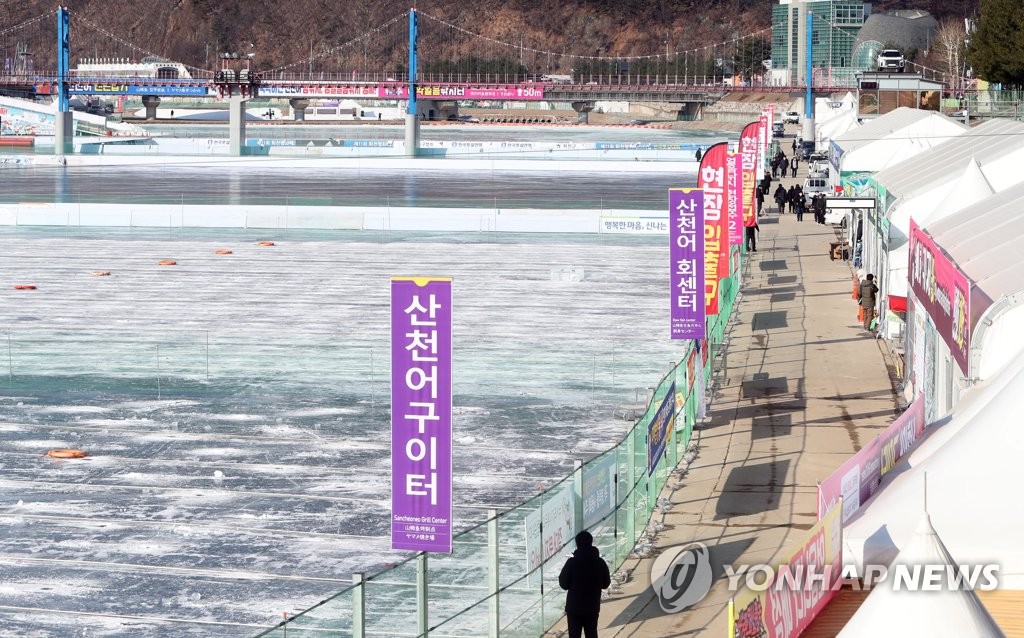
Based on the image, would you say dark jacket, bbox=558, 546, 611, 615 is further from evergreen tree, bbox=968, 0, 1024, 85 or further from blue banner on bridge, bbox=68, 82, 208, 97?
blue banner on bridge, bbox=68, 82, 208, 97

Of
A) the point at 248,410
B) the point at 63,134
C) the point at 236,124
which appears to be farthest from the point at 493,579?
the point at 63,134

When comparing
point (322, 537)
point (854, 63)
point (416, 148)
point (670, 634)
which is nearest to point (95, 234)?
point (322, 537)

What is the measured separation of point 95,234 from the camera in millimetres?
48594

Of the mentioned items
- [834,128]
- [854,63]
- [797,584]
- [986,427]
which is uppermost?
[854,63]

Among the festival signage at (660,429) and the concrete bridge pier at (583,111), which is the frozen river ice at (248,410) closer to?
the festival signage at (660,429)

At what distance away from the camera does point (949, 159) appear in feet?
98.1

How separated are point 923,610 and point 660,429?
31.7 feet

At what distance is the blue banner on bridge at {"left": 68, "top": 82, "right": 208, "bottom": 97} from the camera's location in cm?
11925

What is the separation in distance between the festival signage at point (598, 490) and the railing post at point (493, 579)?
1706 mm

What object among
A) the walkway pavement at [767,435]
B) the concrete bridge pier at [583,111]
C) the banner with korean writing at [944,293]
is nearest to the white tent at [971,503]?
the walkway pavement at [767,435]

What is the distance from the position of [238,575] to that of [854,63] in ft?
546

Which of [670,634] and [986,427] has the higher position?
[986,427]

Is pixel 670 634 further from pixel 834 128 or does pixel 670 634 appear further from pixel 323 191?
pixel 323 191

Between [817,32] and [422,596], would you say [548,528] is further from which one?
[817,32]
